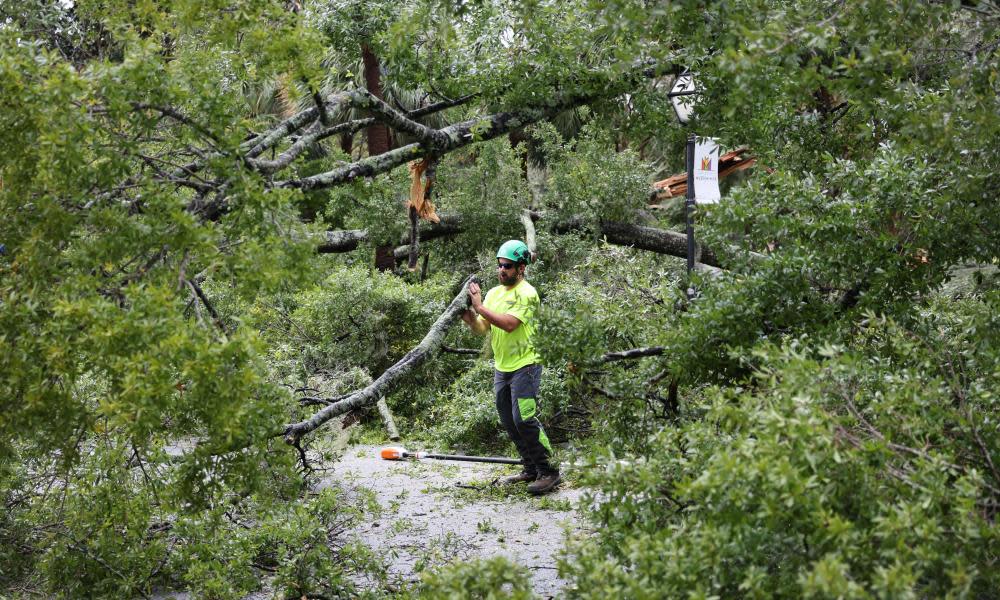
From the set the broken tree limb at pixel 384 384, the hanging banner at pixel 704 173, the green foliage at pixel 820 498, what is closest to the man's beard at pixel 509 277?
the broken tree limb at pixel 384 384

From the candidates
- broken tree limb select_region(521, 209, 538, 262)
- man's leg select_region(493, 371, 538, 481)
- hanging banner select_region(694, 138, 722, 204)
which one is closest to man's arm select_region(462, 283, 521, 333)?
man's leg select_region(493, 371, 538, 481)

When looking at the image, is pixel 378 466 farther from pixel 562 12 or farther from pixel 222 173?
pixel 222 173

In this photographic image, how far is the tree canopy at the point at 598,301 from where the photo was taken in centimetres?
315

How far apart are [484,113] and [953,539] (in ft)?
16.2

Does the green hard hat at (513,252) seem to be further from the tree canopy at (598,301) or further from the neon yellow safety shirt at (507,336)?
the tree canopy at (598,301)

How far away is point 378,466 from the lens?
9.11m

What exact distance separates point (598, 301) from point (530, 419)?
226 cm

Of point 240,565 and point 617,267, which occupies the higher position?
point 617,267

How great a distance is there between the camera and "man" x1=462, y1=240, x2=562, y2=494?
22.9 feet

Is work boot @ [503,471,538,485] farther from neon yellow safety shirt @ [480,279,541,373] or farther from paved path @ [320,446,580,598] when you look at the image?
neon yellow safety shirt @ [480,279,541,373]

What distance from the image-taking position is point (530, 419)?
288 inches

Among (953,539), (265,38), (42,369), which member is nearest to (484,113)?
(265,38)

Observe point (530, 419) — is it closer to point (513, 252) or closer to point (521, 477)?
A: point (521, 477)

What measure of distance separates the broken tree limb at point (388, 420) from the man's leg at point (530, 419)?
10.1ft
